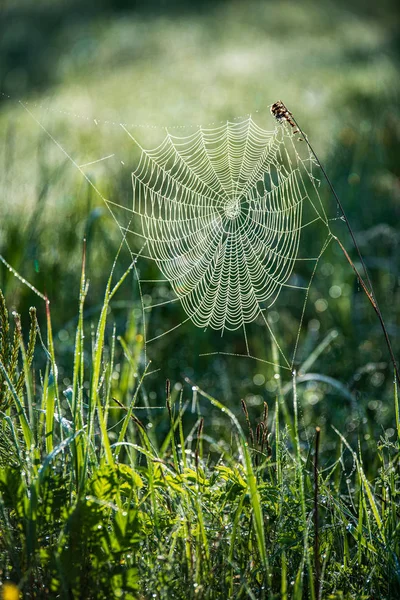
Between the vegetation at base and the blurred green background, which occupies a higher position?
the blurred green background

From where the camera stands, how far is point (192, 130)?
527 centimetres

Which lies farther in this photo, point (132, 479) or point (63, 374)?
point (63, 374)

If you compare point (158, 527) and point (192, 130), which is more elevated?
point (192, 130)

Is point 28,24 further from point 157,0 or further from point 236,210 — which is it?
point 236,210

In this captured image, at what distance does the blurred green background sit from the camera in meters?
2.96

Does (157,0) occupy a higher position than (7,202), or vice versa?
(157,0)

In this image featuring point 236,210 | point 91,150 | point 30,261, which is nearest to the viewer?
point 236,210

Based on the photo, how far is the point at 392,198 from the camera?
447cm

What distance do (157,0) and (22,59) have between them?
192 inches

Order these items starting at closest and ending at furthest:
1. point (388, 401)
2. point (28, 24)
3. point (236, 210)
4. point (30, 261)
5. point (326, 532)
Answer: point (326, 532) < point (236, 210) < point (388, 401) < point (30, 261) < point (28, 24)

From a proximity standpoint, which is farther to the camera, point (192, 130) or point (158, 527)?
point (192, 130)

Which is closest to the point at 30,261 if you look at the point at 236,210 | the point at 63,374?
the point at 63,374

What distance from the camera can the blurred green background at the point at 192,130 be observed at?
2.96 m

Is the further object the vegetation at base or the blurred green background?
the blurred green background
